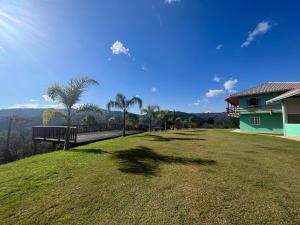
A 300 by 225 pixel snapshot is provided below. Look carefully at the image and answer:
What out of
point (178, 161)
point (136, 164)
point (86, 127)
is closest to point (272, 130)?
point (178, 161)

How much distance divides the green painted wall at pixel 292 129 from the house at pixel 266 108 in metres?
1.10

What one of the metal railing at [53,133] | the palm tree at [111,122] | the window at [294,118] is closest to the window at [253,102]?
the window at [294,118]

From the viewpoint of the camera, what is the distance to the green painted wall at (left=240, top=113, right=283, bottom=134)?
20.0 metres

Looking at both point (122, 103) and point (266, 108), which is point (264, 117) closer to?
point (266, 108)

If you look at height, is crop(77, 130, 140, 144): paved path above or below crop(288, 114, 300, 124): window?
below

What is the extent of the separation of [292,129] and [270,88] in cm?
778

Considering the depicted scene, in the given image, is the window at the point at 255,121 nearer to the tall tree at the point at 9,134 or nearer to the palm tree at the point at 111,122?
the palm tree at the point at 111,122

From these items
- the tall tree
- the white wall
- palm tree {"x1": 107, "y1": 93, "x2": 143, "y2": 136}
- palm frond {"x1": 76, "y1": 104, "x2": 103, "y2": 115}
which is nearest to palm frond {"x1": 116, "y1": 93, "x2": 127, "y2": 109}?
palm tree {"x1": 107, "y1": 93, "x2": 143, "y2": 136}

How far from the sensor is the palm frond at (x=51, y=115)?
10161 millimetres

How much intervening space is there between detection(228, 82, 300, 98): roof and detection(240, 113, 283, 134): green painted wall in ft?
9.58

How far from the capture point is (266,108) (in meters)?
20.4

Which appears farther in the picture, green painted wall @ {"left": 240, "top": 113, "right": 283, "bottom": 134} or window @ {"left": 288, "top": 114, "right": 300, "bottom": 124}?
green painted wall @ {"left": 240, "top": 113, "right": 283, "bottom": 134}

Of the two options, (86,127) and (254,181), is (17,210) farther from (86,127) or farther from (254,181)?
(86,127)

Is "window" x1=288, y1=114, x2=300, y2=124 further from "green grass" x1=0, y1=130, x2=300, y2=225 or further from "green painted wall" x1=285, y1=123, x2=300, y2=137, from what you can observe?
"green grass" x1=0, y1=130, x2=300, y2=225
